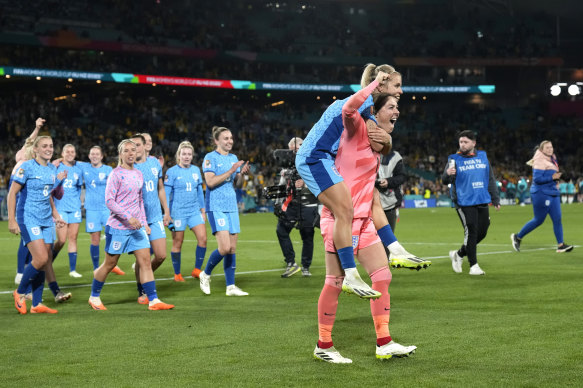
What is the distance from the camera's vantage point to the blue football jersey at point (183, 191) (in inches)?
496

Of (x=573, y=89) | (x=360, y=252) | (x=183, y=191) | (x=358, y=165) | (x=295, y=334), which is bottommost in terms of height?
(x=295, y=334)

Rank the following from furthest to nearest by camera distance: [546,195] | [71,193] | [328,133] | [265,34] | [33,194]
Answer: [265,34] < [546,195] < [71,193] < [33,194] < [328,133]

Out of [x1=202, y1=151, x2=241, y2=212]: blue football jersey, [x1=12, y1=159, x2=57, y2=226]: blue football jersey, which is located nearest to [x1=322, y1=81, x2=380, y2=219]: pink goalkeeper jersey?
[x1=202, y1=151, x2=241, y2=212]: blue football jersey

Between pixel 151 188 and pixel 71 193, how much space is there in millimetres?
4323

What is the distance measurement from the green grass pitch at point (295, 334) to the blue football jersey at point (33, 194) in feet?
A: 3.94

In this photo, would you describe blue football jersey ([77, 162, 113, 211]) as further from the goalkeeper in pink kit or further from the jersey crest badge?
the jersey crest badge

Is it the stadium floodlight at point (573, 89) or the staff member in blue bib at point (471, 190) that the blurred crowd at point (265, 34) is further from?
the staff member in blue bib at point (471, 190)

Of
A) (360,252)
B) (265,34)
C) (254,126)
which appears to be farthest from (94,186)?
(265,34)

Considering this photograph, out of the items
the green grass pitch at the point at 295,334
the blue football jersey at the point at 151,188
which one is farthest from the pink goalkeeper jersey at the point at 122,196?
the green grass pitch at the point at 295,334

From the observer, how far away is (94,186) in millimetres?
14562

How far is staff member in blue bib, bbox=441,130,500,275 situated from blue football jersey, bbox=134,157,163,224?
15.5 feet

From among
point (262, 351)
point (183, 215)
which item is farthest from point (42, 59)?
point (262, 351)

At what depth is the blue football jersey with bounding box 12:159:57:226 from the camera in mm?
9297

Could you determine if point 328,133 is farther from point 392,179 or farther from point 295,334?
point 392,179
